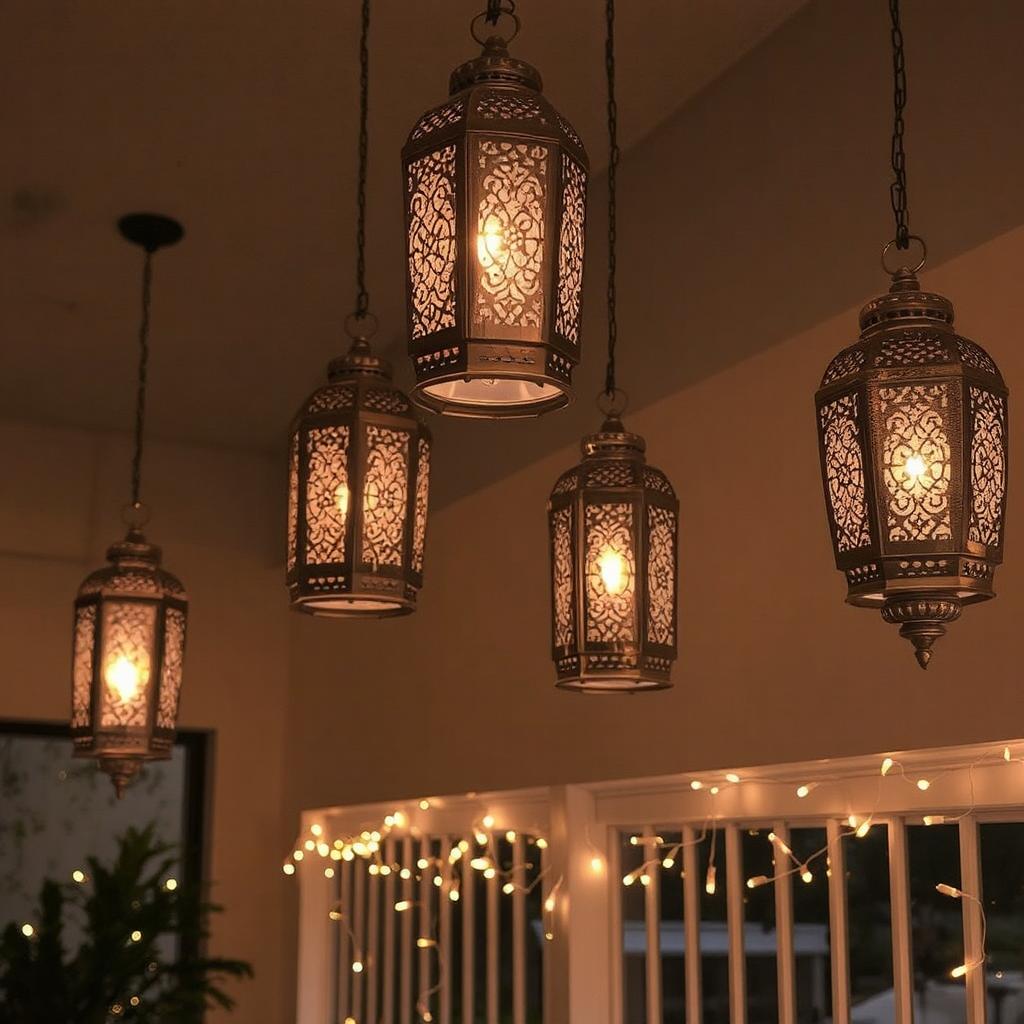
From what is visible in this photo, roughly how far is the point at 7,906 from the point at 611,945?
2672 millimetres

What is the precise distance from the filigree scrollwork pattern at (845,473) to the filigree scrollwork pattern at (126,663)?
1.70 m

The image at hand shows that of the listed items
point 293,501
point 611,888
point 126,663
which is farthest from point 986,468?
point 611,888

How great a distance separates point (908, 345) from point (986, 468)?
138 mm

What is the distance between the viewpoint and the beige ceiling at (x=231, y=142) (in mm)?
2912

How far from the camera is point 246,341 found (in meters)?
4.59

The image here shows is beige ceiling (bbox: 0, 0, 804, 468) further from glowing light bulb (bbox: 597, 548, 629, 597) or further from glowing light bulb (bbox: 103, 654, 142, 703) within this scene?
glowing light bulb (bbox: 597, 548, 629, 597)

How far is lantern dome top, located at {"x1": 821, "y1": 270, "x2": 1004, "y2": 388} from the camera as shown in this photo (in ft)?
4.36

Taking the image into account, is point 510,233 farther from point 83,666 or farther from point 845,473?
point 83,666

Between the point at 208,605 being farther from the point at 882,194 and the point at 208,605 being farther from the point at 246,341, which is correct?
the point at 882,194

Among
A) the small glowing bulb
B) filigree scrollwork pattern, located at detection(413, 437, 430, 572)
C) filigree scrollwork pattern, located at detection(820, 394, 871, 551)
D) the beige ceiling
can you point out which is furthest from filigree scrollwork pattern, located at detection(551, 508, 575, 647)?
the beige ceiling

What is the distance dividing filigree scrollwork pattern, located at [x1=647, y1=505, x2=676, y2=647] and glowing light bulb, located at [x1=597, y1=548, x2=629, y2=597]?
38 millimetres

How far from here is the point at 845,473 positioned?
1.36 m

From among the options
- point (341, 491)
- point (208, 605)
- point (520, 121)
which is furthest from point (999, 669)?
point (208, 605)

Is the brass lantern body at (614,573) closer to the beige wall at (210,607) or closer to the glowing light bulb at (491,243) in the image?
the glowing light bulb at (491,243)
